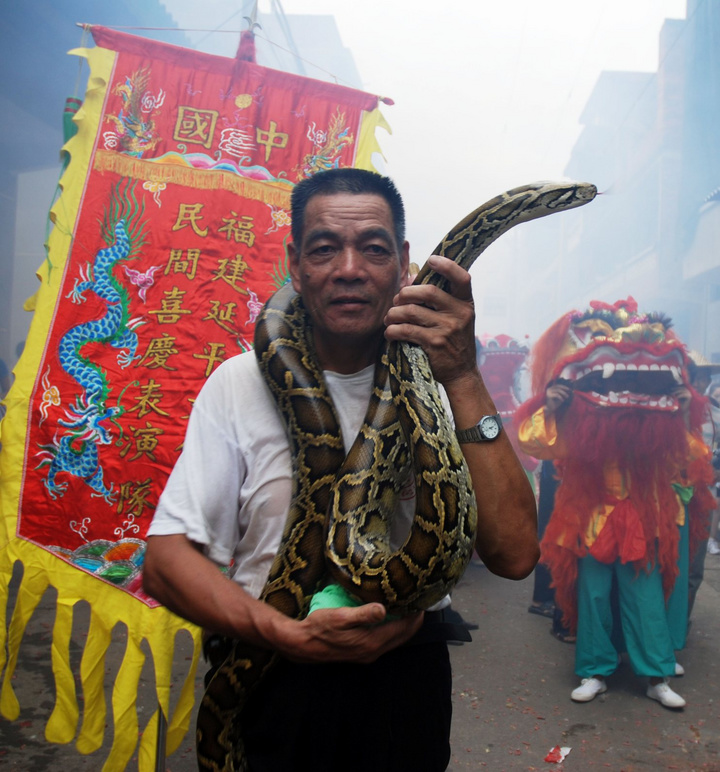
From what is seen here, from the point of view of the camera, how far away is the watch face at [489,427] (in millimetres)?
1448

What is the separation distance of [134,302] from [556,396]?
10.7ft

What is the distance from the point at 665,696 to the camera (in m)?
4.03

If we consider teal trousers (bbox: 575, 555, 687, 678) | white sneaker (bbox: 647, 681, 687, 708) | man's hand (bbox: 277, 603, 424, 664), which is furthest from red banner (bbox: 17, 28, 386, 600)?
white sneaker (bbox: 647, 681, 687, 708)

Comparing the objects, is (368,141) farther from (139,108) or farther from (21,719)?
(21,719)

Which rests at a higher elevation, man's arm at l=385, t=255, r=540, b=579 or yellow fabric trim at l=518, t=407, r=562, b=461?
man's arm at l=385, t=255, r=540, b=579

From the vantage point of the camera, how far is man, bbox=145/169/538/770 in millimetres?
1392

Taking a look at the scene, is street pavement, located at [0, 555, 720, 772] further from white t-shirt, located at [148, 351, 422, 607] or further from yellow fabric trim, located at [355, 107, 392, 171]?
yellow fabric trim, located at [355, 107, 392, 171]

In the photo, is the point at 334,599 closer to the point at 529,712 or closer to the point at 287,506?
the point at 287,506

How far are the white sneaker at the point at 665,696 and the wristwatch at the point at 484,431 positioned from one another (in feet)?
12.2

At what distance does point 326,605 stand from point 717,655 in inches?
192

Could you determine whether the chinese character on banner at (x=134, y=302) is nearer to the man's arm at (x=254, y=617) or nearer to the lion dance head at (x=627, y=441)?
the man's arm at (x=254, y=617)

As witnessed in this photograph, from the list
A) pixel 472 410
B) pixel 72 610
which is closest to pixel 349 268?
pixel 472 410

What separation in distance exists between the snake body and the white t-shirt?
4 cm

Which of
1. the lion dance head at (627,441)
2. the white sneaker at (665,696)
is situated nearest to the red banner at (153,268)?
the lion dance head at (627,441)
